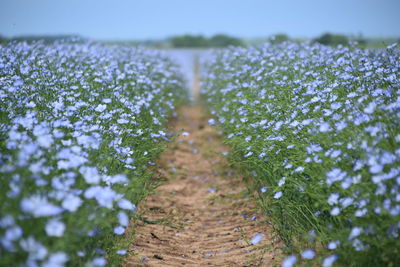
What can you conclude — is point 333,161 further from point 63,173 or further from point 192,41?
point 192,41

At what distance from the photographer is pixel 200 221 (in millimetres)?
4008

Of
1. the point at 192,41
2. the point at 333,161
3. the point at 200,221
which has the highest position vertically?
the point at 192,41

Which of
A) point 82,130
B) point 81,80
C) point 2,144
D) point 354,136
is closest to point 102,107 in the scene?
point 82,130

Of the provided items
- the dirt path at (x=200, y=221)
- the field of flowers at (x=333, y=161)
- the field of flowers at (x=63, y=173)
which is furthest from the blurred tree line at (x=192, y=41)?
the field of flowers at (x=63, y=173)

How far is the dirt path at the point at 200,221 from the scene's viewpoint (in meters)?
3.16

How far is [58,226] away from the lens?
1873 mm

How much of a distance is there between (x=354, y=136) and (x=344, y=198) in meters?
0.46

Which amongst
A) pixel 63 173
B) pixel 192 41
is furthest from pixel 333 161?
pixel 192 41

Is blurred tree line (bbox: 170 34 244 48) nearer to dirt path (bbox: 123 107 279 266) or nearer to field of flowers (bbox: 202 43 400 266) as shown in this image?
dirt path (bbox: 123 107 279 266)

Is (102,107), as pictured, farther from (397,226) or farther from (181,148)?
(181,148)

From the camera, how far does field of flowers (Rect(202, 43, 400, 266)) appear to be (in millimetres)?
2246

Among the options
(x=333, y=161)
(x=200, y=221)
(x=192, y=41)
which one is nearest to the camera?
(x=333, y=161)

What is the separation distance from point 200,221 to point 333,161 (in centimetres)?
178

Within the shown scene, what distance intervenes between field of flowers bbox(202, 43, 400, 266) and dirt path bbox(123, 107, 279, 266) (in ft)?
1.10
